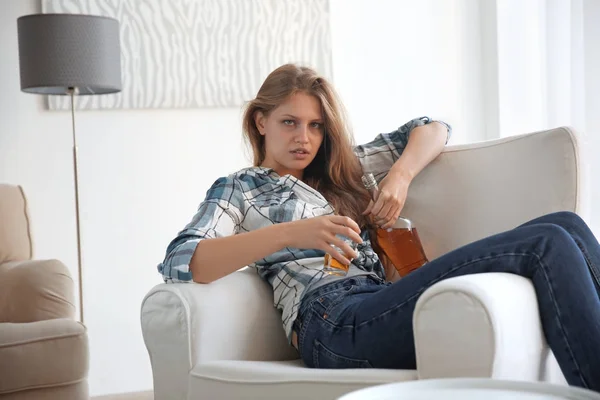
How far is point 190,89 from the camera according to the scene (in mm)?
3729

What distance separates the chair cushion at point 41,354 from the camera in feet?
8.36

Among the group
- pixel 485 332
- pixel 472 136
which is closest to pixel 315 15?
pixel 472 136

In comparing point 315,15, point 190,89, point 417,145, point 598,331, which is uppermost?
point 315,15

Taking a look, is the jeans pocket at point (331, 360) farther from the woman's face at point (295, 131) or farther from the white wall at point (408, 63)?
the white wall at point (408, 63)

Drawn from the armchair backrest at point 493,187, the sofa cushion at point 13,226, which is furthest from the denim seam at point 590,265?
the sofa cushion at point 13,226

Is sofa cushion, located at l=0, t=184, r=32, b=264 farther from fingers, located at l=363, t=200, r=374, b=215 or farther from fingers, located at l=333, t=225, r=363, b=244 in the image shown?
fingers, located at l=333, t=225, r=363, b=244

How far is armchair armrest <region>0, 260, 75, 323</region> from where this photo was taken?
2824 mm

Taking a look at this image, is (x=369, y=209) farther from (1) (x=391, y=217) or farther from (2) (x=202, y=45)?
(2) (x=202, y=45)

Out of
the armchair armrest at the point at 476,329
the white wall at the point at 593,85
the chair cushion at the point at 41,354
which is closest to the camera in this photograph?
the armchair armrest at the point at 476,329

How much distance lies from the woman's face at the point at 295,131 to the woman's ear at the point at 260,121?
1.6 inches

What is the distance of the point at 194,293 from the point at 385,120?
238 centimetres

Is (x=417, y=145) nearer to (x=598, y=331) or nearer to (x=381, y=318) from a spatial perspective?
(x=381, y=318)

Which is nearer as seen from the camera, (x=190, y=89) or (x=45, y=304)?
(x=45, y=304)

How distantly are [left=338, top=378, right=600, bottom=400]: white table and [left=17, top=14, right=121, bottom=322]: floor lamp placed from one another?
7.68 ft
